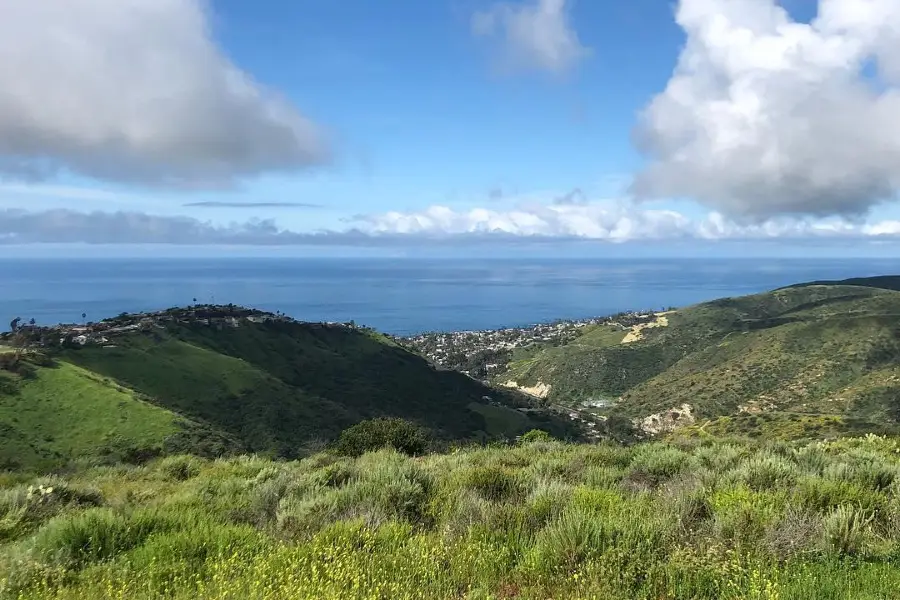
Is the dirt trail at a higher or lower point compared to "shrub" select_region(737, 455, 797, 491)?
lower

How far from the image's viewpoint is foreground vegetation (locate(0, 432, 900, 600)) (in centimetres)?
384

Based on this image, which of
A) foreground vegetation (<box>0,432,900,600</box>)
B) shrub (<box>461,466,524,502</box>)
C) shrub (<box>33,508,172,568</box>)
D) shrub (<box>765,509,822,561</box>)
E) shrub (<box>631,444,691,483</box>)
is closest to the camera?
foreground vegetation (<box>0,432,900,600</box>)

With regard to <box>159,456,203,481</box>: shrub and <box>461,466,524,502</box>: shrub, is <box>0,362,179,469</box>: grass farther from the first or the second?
<box>461,466,524,502</box>: shrub

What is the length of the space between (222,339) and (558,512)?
90.1 m

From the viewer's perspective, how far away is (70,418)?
46.6 meters

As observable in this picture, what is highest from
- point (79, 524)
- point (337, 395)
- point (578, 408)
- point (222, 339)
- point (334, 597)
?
point (334, 597)

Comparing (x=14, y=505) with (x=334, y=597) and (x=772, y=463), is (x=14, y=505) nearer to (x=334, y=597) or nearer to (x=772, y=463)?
(x=334, y=597)

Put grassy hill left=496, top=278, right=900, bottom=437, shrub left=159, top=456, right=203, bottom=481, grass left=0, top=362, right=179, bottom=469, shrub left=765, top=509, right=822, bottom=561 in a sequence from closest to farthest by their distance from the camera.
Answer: shrub left=765, top=509, right=822, bottom=561
shrub left=159, top=456, right=203, bottom=481
grass left=0, top=362, right=179, bottom=469
grassy hill left=496, top=278, right=900, bottom=437

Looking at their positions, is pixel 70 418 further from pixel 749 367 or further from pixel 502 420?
pixel 749 367

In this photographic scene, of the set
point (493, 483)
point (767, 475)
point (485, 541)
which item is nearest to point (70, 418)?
point (493, 483)

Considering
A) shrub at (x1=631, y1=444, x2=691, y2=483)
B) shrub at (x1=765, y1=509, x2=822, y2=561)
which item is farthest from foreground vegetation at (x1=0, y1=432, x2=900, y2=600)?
shrub at (x1=631, y1=444, x2=691, y2=483)

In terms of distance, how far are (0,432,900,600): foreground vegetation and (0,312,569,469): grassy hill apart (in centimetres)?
2272

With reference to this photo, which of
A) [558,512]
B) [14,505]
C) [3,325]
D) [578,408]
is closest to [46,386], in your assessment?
[14,505]

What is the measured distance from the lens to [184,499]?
23.6 ft
